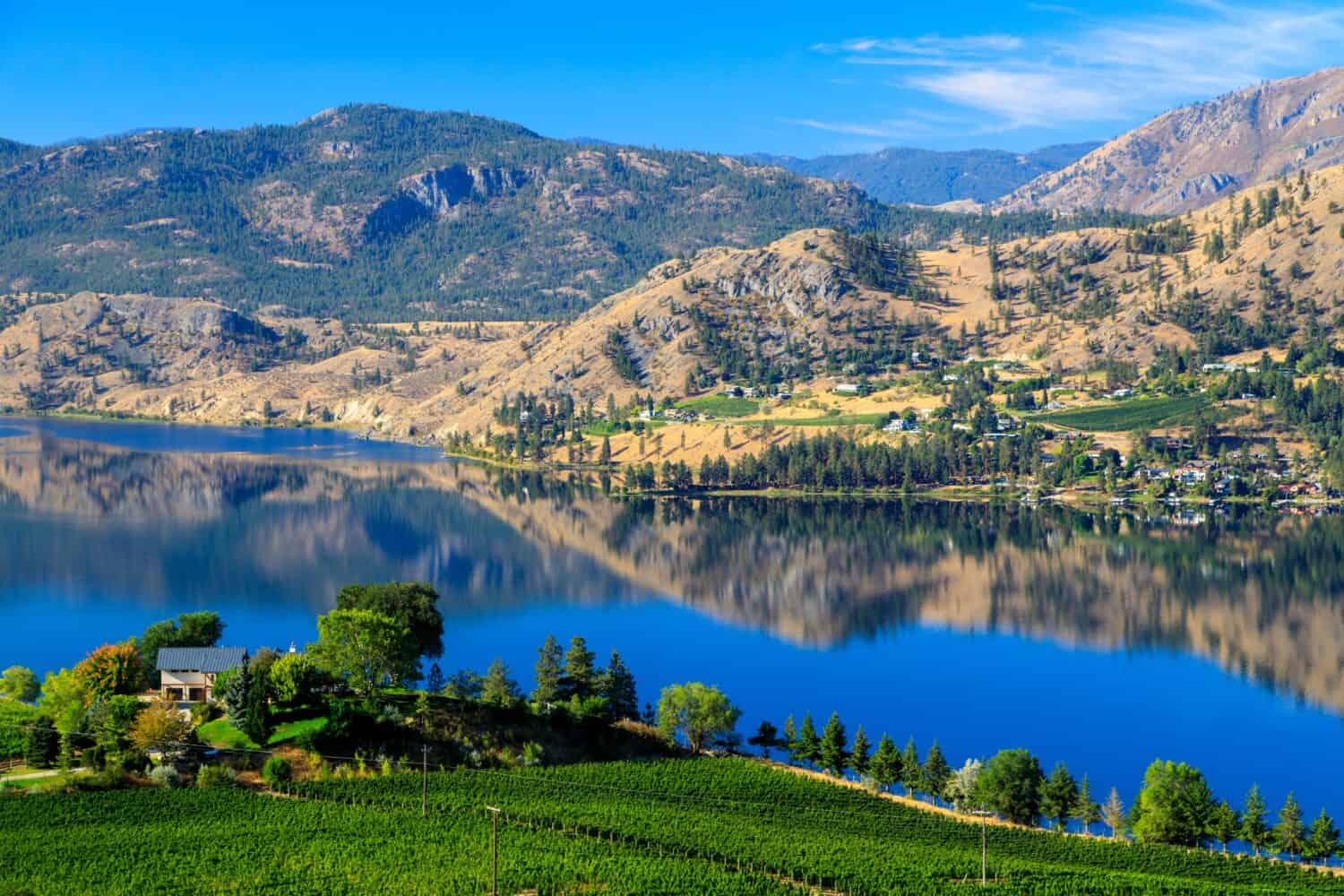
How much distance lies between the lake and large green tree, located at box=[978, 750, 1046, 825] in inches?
318

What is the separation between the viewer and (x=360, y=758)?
200 ft

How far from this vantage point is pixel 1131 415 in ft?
594

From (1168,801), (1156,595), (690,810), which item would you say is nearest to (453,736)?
(690,810)

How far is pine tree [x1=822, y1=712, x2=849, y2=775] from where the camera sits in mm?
67062

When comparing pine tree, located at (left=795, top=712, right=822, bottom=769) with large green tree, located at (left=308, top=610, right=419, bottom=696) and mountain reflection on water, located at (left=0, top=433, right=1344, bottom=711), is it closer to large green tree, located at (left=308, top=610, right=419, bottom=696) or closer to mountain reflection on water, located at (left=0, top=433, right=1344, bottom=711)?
large green tree, located at (left=308, top=610, right=419, bottom=696)

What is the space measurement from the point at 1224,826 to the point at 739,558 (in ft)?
232

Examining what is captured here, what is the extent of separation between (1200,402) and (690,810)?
141 meters

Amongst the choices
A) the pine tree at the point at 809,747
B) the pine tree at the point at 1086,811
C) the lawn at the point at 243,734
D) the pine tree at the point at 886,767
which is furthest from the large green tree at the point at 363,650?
the pine tree at the point at 1086,811

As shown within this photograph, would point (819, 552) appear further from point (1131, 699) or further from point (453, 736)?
point (453, 736)

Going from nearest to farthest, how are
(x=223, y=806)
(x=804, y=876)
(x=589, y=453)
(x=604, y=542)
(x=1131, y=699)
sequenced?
1. (x=804, y=876)
2. (x=223, y=806)
3. (x=1131, y=699)
4. (x=604, y=542)
5. (x=589, y=453)

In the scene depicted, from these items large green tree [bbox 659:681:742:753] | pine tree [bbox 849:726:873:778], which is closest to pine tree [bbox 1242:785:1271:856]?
pine tree [bbox 849:726:873:778]

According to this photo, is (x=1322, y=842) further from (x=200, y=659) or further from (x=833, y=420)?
(x=833, y=420)

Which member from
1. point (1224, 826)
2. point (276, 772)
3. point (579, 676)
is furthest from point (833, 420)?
point (276, 772)

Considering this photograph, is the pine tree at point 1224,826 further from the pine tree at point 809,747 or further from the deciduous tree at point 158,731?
the deciduous tree at point 158,731
